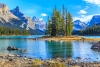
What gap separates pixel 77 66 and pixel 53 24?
106 metres

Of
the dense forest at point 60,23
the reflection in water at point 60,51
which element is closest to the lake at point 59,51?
the reflection in water at point 60,51

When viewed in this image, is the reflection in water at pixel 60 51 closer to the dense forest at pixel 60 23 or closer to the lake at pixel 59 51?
the lake at pixel 59 51

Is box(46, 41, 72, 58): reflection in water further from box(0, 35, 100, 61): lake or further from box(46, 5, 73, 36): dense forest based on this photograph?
box(46, 5, 73, 36): dense forest

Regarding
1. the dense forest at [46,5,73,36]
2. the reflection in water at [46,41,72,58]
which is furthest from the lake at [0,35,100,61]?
the dense forest at [46,5,73,36]

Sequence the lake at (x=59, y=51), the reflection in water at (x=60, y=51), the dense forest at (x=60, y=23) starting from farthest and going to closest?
the dense forest at (x=60, y=23)
the reflection in water at (x=60, y=51)
the lake at (x=59, y=51)

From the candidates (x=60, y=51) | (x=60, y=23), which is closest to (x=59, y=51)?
(x=60, y=51)

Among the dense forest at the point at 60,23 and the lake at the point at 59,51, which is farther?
the dense forest at the point at 60,23

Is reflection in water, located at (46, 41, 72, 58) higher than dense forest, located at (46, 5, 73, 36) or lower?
A: lower

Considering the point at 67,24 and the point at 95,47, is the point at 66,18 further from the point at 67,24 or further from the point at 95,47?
the point at 95,47

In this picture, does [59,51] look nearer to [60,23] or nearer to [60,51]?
[60,51]

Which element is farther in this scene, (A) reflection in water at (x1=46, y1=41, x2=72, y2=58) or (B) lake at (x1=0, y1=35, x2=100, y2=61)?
(A) reflection in water at (x1=46, y1=41, x2=72, y2=58)

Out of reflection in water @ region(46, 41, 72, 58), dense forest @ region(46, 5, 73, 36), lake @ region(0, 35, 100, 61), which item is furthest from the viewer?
dense forest @ region(46, 5, 73, 36)

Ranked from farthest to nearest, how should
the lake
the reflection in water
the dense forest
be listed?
the dense forest, the reflection in water, the lake

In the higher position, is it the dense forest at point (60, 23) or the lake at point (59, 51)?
the dense forest at point (60, 23)
